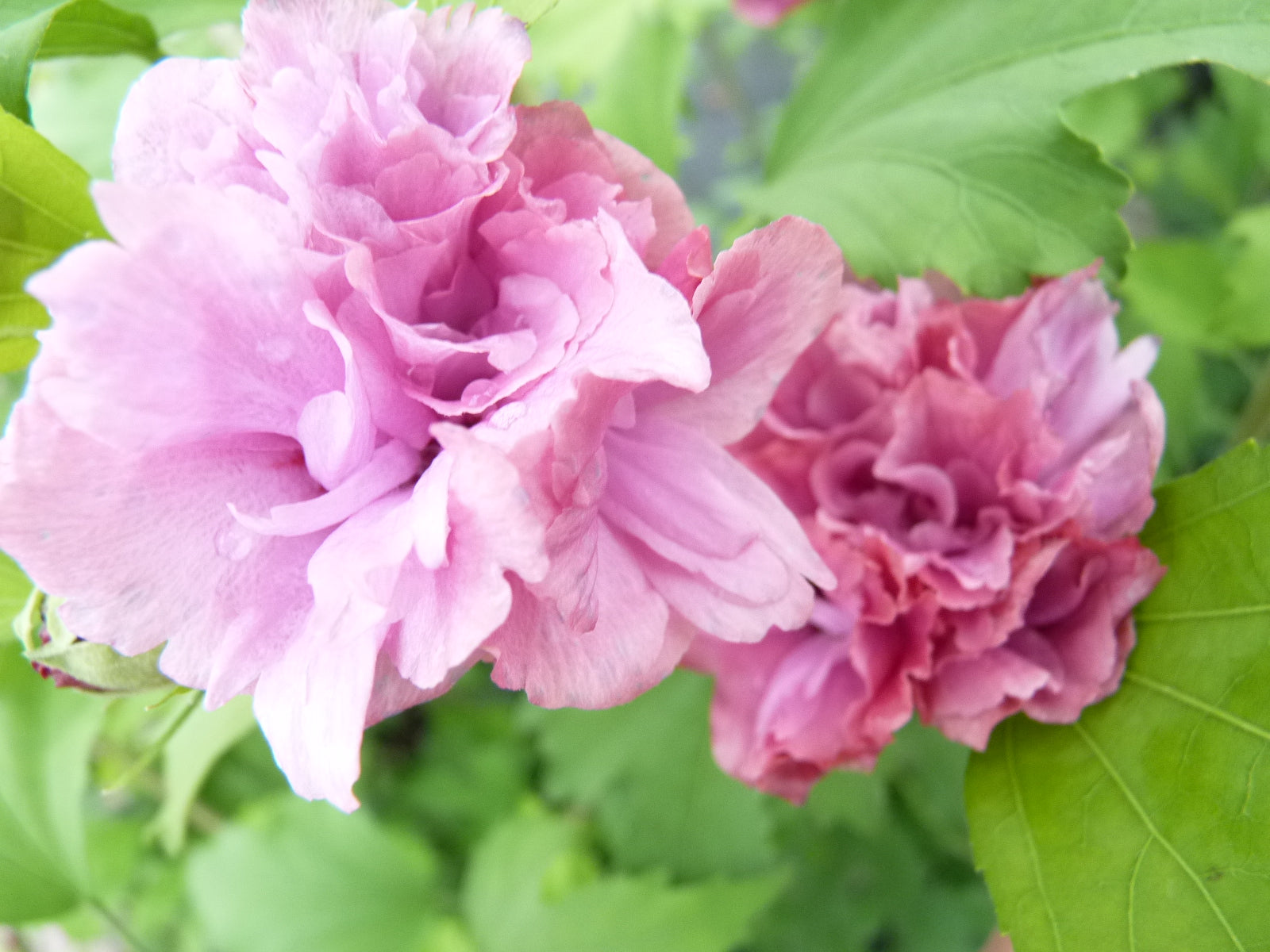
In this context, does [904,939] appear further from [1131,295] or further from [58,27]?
[58,27]

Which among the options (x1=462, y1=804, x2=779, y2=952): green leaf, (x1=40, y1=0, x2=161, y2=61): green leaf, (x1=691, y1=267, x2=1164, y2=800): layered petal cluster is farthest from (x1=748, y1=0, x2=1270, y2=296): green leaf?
(x1=462, y1=804, x2=779, y2=952): green leaf

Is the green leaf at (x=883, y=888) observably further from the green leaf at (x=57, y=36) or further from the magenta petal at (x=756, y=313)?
the green leaf at (x=57, y=36)

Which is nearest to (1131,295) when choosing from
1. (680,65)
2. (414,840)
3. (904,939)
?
(680,65)

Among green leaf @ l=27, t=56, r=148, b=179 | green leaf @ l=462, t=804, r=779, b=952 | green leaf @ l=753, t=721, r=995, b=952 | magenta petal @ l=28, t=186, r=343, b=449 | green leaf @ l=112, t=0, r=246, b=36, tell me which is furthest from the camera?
green leaf @ l=753, t=721, r=995, b=952

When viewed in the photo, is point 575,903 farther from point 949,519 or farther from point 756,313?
point 756,313

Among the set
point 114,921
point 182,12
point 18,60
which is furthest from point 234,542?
point 114,921

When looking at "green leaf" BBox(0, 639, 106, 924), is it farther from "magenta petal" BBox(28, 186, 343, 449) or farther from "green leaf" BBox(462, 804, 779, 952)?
"magenta petal" BBox(28, 186, 343, 449)
